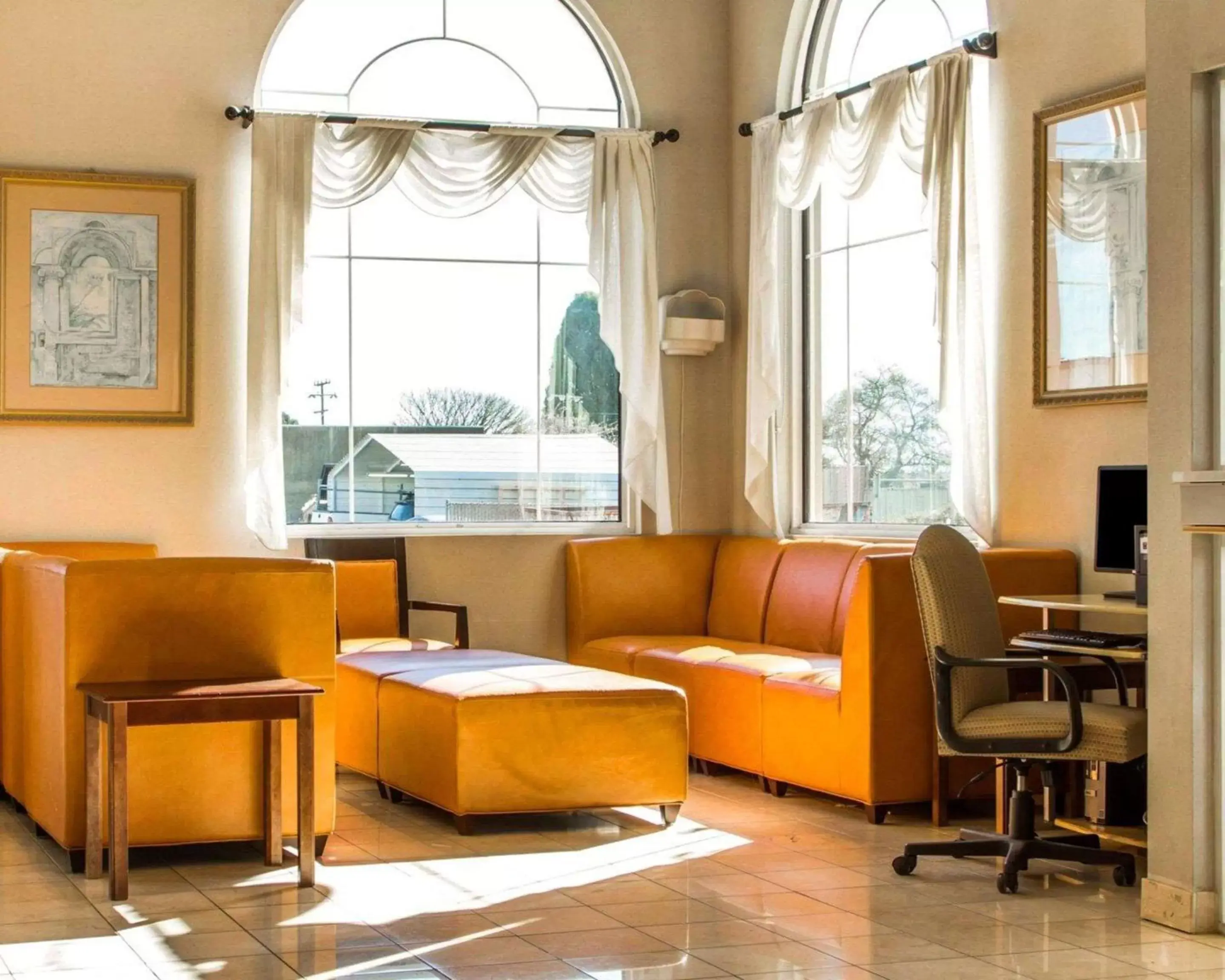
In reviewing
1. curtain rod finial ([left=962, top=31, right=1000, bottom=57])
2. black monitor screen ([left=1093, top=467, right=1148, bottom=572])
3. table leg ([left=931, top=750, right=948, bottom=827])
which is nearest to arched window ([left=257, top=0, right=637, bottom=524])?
curtain rod finial ([left=962, top=31, right=1000, bottom=57])

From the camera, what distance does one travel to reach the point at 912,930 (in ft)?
14.3

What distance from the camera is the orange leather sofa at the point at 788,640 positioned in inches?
232

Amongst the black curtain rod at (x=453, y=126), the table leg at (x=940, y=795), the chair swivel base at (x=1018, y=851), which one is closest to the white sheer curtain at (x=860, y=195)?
the black curtain rod at (x=453, y=126)

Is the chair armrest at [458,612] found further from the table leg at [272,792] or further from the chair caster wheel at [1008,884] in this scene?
the chair caster wheel at [1008,884]

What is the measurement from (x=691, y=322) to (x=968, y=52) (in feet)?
7.25

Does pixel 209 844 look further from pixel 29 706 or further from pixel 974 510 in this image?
pixel 974 510

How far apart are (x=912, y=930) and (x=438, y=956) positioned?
1233 mm

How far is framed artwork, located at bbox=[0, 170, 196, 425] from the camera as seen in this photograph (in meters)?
7.62

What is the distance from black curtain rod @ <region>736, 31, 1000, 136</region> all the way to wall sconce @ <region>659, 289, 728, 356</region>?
105cm

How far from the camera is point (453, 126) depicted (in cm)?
820

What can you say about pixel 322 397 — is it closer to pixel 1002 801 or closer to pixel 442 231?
pixel 442 231

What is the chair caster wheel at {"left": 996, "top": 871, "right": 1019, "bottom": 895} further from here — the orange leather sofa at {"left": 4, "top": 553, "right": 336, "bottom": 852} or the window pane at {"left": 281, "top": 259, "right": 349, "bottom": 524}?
the window pane at {"left": 281, "top": 259, "right": 349, "bottom": 524}

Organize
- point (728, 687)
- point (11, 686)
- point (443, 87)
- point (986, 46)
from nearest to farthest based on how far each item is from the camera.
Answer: point (11, 686) < point (986, 46) < point (728, 687) < point (443, 87)

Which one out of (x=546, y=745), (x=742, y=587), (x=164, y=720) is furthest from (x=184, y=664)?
(x=742, y=587)
